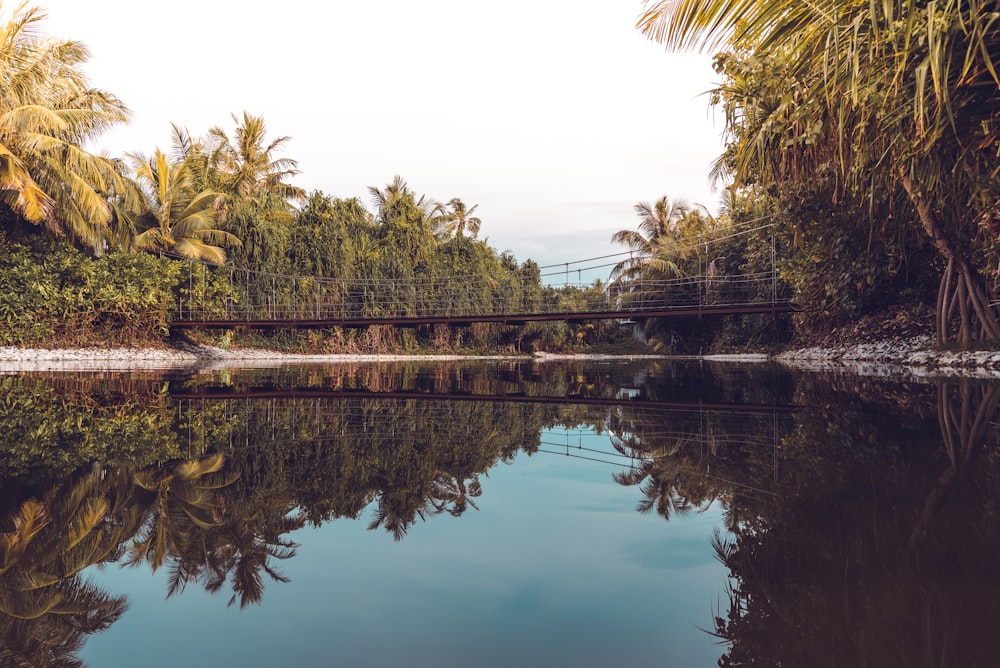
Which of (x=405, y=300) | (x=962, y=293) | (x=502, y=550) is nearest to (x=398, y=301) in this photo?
(x=405, y=300)

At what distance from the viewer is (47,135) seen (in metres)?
11.8

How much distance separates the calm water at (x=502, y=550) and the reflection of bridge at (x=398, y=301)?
11.9m

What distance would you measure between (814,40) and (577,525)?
110 inches

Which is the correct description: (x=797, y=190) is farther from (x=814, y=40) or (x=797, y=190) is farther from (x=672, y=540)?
(x=672, y=540)

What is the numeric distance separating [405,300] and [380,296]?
0.88 metres

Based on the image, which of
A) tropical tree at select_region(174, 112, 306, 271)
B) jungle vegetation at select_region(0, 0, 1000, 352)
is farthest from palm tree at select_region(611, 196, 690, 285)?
tropical tree at select_region(174, 112, 306, 271)

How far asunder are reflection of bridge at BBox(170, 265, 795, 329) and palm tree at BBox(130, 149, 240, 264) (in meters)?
0.68

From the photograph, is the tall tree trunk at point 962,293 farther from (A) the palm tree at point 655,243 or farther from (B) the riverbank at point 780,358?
(A) the palm tree at point 655,243

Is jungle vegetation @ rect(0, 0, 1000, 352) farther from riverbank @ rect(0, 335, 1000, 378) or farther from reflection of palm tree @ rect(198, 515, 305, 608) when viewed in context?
reflection of palm tree @ rect(198, 515, 305, 608)

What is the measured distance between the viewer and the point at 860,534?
4.17 feet

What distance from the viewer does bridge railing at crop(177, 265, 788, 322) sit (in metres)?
17.4

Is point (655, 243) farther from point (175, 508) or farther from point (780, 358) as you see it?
point (175, 508)

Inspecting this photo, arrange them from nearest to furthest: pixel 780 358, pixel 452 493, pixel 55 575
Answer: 1. pixel 55 575
2. pixel 452 493
3. pixel 780 358

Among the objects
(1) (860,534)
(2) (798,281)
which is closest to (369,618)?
(1) (860,534)
